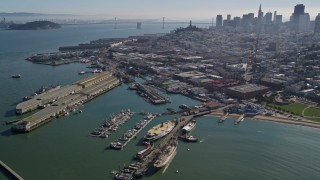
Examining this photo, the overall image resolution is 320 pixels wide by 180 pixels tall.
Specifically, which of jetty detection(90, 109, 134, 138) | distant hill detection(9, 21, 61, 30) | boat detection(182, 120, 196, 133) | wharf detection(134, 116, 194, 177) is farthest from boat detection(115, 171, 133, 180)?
distant hill detection(9, 21, 61, 30)

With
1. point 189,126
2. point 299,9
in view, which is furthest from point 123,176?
point 299,9

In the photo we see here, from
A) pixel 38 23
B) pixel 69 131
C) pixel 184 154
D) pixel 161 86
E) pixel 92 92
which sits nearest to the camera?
pixel 184 154

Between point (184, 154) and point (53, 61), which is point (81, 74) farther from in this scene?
point (184, 154)

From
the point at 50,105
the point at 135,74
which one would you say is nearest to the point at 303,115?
the point at 50,105

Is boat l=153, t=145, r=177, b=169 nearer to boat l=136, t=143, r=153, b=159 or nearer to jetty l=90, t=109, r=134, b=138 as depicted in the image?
boat l=136, t=143, r=153, b=159

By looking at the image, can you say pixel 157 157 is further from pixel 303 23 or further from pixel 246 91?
pixel 303 23

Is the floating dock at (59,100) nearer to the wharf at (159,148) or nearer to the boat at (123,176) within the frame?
the wharf at (159,148)
